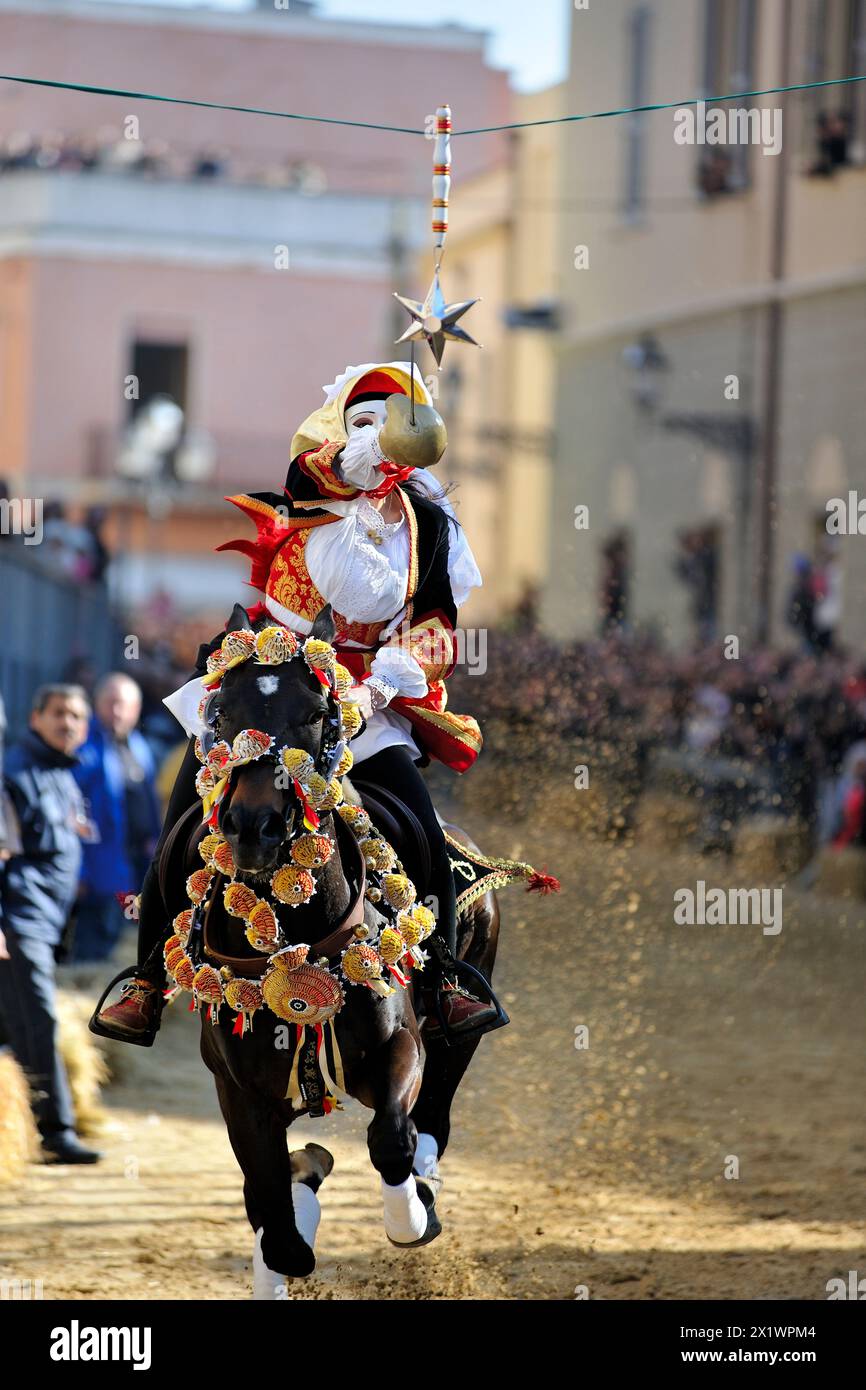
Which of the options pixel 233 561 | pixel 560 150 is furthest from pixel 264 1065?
pixel 233 561

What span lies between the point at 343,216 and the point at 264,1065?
34.6 metres

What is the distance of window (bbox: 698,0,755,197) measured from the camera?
2333cm

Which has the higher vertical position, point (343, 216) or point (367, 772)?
point (343, 216)

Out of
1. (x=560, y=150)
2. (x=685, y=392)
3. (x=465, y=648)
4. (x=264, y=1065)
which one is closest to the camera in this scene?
(x=264, y=1065)

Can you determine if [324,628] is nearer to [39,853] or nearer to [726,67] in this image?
[39,853]

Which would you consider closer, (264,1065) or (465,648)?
(264,1065)

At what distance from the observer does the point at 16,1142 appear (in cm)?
930

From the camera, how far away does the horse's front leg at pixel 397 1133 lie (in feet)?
21.3

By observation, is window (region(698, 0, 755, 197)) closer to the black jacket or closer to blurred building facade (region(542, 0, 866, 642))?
blurred building facade (region(542, 0, 866, 642))

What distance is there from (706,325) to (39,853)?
16.7m

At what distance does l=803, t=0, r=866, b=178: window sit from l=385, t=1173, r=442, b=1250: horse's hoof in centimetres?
1572

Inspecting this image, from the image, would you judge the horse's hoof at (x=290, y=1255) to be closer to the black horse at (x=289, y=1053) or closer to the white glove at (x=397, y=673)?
the black horse at (x=289, y=1053)

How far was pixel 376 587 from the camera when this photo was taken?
22.4ft

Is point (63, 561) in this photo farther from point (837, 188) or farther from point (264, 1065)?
point (264, 1065)
